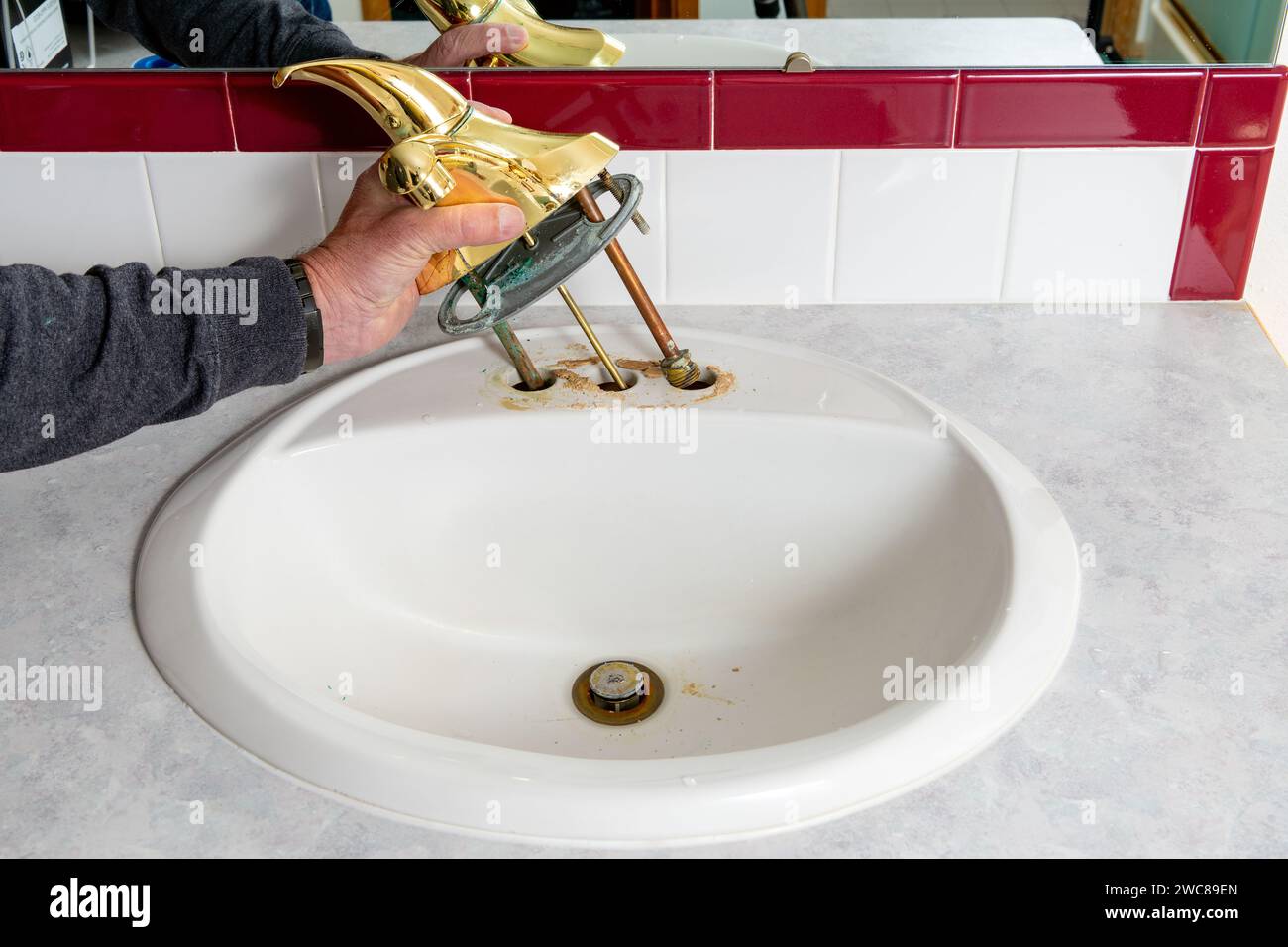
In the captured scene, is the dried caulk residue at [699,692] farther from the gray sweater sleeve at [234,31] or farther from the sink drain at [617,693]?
the gray sweater sleeve at [234,31]

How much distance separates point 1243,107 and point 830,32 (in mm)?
310

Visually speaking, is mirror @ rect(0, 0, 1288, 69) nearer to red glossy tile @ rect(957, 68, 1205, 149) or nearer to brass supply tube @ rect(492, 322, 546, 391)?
red glossy tile @ rect(957, 68, 1205, 149)

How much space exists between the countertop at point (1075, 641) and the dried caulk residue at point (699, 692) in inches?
10.0

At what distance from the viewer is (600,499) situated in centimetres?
86

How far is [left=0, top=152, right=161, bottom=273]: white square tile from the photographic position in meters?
0.94

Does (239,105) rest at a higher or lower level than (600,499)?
higher

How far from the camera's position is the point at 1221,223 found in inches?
37.2

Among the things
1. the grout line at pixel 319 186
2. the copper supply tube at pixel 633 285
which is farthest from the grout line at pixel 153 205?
the copper supply tube at pixel 633 285

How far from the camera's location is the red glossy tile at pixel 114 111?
35.9 inches

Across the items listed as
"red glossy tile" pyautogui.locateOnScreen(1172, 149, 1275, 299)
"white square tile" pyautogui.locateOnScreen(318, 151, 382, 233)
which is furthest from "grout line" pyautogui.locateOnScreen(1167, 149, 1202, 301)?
"white square tile" pyautogui.locateOnScreen(318, 151, 382, 233)

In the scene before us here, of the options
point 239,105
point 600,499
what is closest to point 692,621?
point 600,499

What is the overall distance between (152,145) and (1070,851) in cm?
80

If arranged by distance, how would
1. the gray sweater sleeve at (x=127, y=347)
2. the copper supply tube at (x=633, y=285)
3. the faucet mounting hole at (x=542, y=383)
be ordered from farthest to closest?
the faucet mounting hole at (x=542, y=383) < the copper supply tube at (x=633, y=285) < the gray sweater sleeve at (x=127, y=347)
